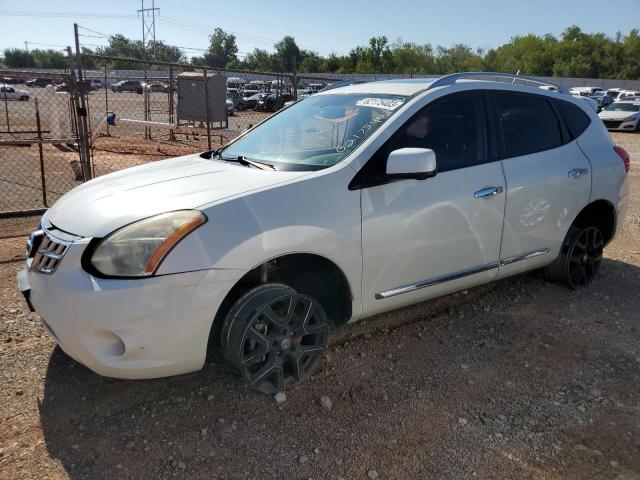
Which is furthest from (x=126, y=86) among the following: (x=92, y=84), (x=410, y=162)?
(x=410, y=162)

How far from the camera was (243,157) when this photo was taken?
11.7 feet

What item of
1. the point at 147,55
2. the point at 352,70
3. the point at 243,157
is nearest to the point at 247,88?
the point at 147,55

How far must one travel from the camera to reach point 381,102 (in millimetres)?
3553

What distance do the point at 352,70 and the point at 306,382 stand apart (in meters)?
101

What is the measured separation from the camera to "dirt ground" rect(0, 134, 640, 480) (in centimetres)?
246

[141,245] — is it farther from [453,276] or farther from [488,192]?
[488,192]

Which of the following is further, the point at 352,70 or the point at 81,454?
the point at 352,70

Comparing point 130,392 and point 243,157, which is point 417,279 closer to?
point 243,157

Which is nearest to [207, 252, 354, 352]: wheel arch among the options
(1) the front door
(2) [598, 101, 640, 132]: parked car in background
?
(1) the front door

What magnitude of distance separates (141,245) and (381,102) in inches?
74.6

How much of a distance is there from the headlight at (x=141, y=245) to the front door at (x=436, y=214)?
105 centimetres

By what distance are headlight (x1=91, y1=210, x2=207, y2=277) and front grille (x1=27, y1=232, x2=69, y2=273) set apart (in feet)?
0.75

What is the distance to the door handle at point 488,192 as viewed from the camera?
3543 millimetres

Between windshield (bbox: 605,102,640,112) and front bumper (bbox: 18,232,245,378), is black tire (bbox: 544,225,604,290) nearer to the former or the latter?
front bumper (bbox: 18,232,245,378)
